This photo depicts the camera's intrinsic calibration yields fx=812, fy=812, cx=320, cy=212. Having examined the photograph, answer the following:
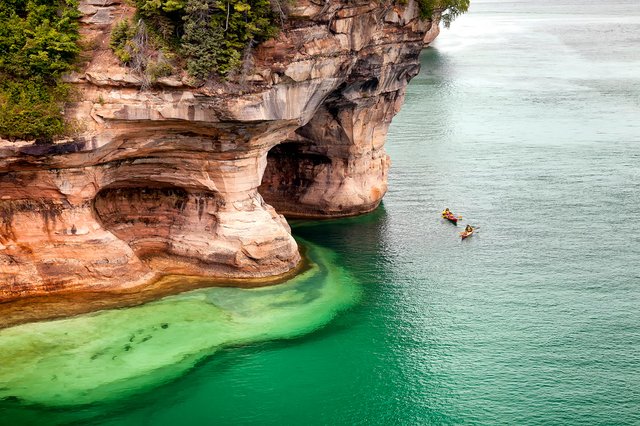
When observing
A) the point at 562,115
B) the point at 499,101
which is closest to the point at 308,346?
the point at 562,115

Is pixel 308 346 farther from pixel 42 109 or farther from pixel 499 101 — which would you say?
pixel 499 101

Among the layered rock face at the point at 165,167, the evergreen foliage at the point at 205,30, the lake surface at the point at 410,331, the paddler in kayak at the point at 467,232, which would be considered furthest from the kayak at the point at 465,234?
the evergreen foliage at the point at 205,30

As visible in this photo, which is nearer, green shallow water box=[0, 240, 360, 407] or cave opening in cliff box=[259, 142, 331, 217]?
green shallow water box=[0, 240, 360, 407]

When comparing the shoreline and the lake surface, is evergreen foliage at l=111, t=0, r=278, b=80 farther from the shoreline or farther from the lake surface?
the lake surface

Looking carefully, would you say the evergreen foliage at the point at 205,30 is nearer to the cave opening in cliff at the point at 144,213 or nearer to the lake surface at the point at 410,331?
the cave opening in cliff at the point at 144,213

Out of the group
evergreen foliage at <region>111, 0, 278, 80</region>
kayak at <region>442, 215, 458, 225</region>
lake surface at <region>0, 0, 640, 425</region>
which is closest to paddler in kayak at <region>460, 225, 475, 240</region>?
lake surface at <region>0, 0, 640, 425</region>
